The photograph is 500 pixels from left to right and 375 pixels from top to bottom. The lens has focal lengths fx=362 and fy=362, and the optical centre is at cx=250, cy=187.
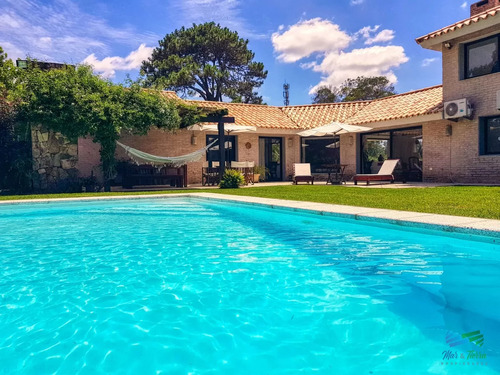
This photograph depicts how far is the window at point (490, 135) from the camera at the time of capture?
10.7 m

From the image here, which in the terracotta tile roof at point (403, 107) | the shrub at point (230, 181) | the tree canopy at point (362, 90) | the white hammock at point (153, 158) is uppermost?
the tree canopy at point (362, 90)

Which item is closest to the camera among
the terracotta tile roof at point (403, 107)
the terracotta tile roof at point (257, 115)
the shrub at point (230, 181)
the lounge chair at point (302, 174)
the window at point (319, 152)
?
the shrub at point (230, 181)

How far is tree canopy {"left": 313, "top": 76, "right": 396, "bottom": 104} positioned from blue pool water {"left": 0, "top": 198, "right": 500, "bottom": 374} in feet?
89.3

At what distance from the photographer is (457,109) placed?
35.9 feet

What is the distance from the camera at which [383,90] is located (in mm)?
30547

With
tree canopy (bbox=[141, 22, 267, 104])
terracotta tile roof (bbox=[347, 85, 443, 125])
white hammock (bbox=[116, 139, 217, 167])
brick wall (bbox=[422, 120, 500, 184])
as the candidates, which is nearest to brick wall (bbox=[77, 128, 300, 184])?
white hammock (bbox=[116, 139, 217, 167])

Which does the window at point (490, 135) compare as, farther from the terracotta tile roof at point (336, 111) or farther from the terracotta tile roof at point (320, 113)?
the terracotta tile roof at point (320, 113)

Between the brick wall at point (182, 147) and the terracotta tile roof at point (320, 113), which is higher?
the terracotta tile roof at point (320, 113)

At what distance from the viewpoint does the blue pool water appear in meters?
1.96

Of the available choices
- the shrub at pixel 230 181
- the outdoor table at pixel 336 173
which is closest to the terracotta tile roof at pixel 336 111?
the outdoor table at pixel 336 173

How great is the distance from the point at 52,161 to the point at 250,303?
1126 centimetres

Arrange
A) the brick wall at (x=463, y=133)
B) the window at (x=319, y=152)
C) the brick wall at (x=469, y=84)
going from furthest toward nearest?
the window at (x=319, y=152), the brick wall at (x=463, y=133), the brick wall at (x=469, y=84)

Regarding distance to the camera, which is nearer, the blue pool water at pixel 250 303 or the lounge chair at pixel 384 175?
the blue pool water at pixel 250 303

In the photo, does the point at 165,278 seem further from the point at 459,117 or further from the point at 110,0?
the point at 110,0
